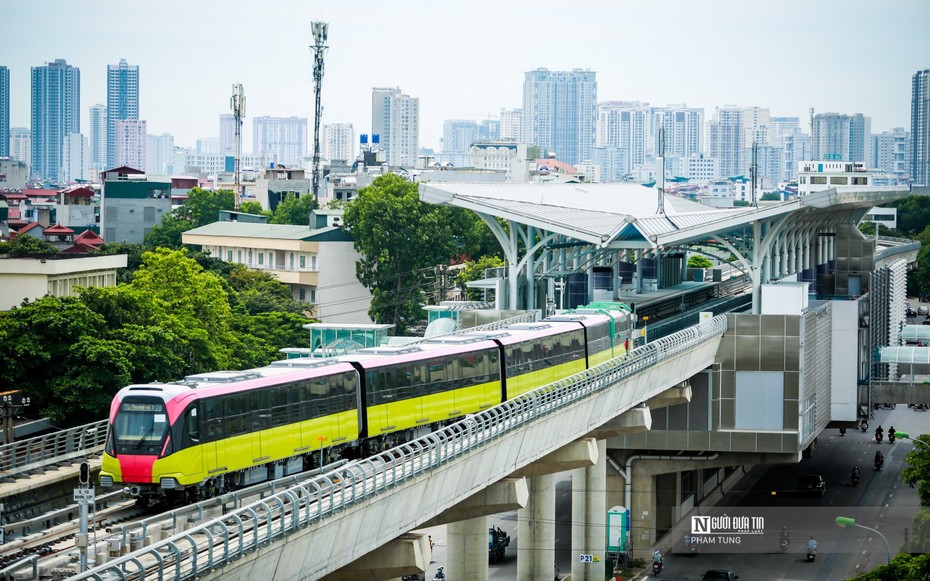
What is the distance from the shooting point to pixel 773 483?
68062 millimetres

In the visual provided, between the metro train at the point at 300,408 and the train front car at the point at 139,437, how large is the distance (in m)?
0.02

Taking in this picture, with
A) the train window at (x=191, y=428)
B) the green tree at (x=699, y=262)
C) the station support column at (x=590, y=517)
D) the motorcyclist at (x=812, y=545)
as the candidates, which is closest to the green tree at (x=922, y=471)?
the motorcyclist at (x=812, y=545)

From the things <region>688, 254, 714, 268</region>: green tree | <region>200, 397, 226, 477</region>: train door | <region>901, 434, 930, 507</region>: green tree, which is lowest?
<region>901, 434, 930, 507</region>: green tree

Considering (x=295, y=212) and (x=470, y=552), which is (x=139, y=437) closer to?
(x=470, y=552)

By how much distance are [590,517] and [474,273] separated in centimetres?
4439

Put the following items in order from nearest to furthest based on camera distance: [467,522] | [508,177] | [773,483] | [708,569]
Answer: [467,522] → [708,569] → [773,483] → [508,177]

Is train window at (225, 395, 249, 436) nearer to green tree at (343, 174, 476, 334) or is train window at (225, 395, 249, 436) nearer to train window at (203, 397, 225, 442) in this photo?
→ train window at (203, 397, 225, 442)

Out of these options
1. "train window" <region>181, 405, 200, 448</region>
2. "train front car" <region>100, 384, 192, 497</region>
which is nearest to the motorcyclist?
"train window" <region>181, 405, 200, 448</region>

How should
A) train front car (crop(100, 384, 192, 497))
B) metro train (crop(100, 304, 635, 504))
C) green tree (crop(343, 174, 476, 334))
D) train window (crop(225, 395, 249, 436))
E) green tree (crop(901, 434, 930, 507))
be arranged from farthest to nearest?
green tree (crop(343, 174, 476, 334)), green tree (crop(901, 434, 930, 507)), train window (crop(225, 395, 249, 436)), metro train (crop(100, 304, 635, 504)), train front car (crop(100, 384, 192, 497))

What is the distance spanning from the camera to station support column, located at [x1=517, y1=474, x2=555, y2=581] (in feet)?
165

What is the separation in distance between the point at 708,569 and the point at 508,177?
11957 cm

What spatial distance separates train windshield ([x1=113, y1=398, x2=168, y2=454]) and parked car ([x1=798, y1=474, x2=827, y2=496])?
4321cm

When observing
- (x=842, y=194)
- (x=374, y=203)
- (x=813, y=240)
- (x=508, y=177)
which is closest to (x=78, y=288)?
(x=842, y=194)

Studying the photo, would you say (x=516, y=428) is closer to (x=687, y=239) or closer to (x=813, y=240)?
(x=687, y=239)
